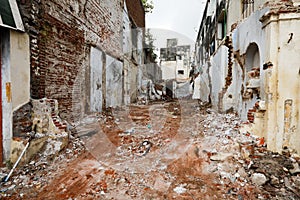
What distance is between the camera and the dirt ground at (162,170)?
2.71 meters

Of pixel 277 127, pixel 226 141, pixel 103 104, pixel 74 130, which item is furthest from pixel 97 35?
pixel 277 127

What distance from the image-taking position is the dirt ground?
8.90 ft

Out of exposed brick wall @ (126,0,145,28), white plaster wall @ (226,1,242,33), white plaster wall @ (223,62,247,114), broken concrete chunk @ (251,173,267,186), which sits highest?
exposed brick wall @ (126,0,145,28)

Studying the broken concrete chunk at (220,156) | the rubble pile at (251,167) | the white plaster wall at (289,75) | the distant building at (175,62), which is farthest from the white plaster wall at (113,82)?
the distant building at (175,62)

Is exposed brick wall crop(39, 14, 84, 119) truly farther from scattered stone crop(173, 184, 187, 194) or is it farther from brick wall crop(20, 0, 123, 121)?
scattered stone crop(173, 184, 187, 194)

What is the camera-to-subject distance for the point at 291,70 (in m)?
3.49

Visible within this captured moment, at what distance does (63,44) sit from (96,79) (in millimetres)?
2219

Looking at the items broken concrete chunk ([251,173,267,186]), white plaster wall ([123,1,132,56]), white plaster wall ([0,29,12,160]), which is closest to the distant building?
white plaster wall ([123,1,132,56])

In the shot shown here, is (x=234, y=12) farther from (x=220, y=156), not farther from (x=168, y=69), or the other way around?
(x=168, y=69)

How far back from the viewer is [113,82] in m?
9.05

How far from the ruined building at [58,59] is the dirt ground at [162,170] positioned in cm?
73

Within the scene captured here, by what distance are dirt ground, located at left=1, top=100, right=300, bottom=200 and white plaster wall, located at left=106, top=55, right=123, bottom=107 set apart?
400 centimetres

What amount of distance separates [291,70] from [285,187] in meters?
1.92

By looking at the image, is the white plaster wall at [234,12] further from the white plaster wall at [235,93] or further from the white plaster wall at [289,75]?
the white plaster wall at [289,75]
